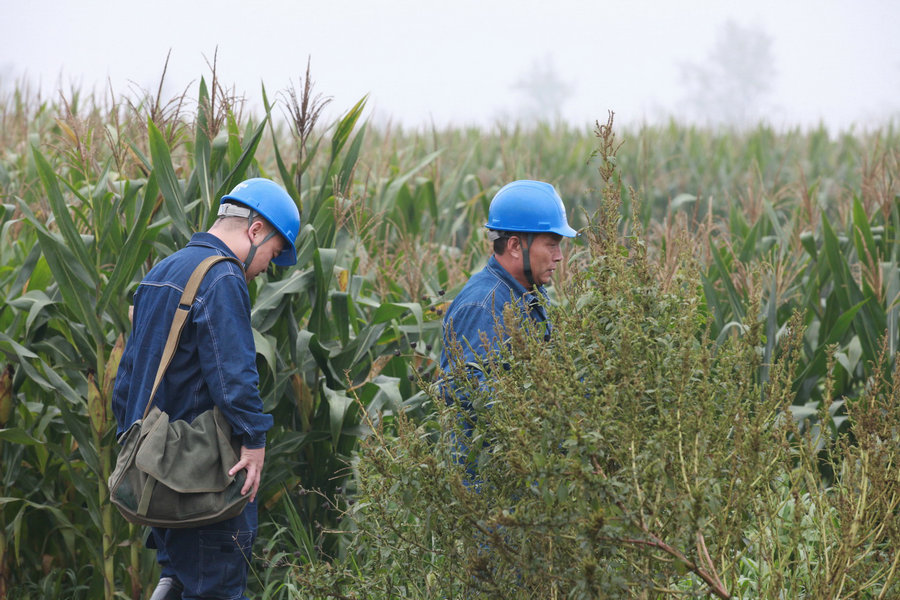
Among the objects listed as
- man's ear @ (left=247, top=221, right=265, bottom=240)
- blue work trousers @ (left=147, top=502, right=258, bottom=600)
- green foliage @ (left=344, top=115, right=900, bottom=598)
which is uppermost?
man's ear @ (left=247, top=221, right=265, bottom=240)

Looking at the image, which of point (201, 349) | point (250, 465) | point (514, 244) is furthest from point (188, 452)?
point (514, 244)

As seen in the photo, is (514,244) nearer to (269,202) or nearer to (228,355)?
(269,202)

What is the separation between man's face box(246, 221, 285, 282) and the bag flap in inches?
21.9

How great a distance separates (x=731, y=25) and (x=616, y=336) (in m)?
115

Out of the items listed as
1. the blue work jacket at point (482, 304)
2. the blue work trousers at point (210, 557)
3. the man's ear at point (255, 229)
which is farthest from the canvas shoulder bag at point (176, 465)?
the blue work jacket at point (482, 304)

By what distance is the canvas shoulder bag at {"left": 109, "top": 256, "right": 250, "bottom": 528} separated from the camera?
2.88 m

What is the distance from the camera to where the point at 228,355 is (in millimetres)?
2936

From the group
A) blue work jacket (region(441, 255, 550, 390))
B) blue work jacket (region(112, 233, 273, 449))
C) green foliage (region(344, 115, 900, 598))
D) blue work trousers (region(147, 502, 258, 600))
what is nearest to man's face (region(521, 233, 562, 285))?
blue work jacket (region(441, 255, 550, 390))

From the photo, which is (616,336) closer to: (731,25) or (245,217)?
(245,217)

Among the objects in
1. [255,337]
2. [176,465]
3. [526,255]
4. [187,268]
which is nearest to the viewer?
[176,465]

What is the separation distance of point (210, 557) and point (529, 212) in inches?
67.6

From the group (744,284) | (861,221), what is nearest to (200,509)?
(744,284)

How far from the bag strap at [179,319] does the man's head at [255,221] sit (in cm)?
24

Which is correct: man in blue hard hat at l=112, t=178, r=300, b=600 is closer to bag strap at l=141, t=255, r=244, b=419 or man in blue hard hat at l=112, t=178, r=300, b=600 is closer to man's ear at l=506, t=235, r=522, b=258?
bag strap at l=141, t=255, r=244, b=419
